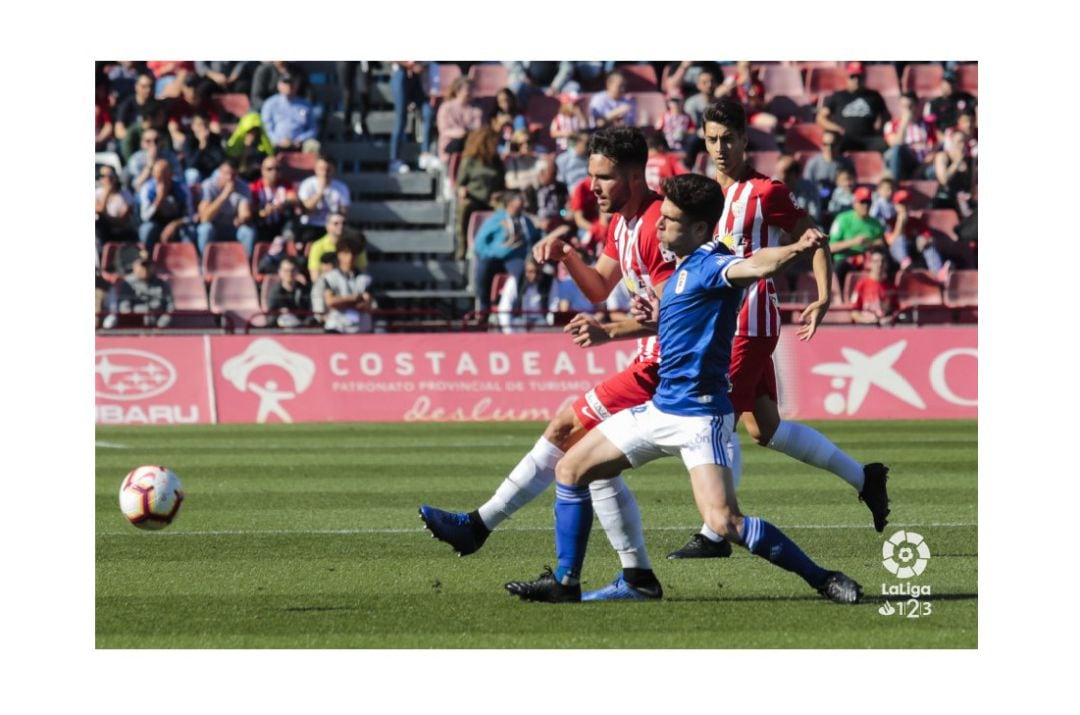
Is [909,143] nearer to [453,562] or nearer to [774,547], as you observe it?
[453,562]

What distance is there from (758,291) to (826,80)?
16646 millimetres

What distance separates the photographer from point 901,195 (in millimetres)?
20422

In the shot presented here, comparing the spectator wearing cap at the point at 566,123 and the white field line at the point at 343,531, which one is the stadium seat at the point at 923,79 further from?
the white field line at the point at 343,531

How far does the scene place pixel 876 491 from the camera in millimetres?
8961

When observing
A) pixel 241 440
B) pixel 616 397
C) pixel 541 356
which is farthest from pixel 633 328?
pixel 541 356

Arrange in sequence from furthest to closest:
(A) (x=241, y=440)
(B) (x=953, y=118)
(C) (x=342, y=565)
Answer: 1. (B) (x=953, y=118)
2. (A) (x=241, y=440)
3. (C) (x=342, y=565)

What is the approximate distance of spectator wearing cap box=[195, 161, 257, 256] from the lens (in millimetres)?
20703

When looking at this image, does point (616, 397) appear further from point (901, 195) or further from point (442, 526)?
point (901, 195)

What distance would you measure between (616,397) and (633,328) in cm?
50

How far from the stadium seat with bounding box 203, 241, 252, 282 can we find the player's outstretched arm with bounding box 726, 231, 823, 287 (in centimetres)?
1444

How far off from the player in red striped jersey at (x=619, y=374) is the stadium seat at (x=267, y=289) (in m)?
11.9

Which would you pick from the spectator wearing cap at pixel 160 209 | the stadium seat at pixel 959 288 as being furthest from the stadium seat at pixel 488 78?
the stadium seat at pixel 959 288

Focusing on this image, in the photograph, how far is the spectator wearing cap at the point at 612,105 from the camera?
21969 millimetres

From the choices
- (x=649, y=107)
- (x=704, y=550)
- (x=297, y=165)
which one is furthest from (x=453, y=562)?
(x=649, y=107)
